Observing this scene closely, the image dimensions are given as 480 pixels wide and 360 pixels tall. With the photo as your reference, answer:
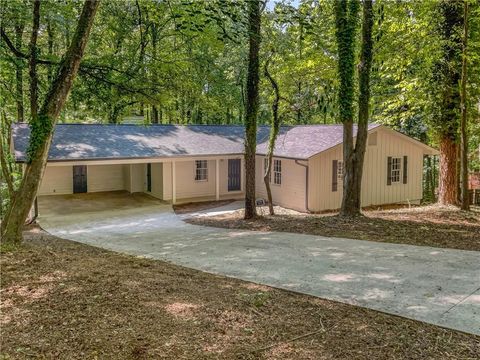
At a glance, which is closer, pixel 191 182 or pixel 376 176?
pixel 376 176

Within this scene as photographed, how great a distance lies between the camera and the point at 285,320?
4426 millimetres

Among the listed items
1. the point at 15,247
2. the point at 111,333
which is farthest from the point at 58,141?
the point at 111,333

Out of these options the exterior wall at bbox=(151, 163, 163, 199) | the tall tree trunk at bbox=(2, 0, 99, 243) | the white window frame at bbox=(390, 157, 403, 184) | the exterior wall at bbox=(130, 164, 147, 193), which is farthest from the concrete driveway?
the white window frame at bbox=(390, 157, 403, 184)

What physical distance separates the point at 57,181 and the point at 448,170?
16056 mm

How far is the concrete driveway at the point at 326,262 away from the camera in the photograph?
520cm

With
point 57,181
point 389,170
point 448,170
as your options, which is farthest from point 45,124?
point 389,170

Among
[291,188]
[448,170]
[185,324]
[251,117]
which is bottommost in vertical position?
[185,324]

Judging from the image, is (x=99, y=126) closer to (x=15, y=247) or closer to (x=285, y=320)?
(x=15, y=247)

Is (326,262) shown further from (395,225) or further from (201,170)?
(201,170)

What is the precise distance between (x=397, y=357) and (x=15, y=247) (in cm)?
586

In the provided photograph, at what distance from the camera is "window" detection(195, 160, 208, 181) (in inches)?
718

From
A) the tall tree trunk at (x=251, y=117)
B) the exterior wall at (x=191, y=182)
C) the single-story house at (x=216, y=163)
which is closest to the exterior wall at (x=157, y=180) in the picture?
the single-story house at (x=216, y=163)

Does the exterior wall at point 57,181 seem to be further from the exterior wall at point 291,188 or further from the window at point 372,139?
the window at point 372,139

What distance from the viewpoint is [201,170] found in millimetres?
18359
